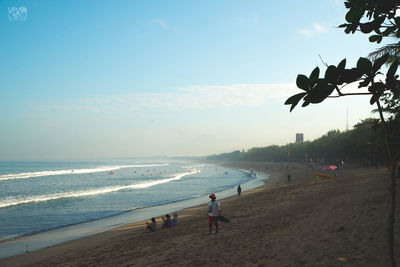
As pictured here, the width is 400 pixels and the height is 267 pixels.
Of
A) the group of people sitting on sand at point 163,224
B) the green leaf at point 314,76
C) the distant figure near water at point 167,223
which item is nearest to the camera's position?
the green leaf at point 314,76

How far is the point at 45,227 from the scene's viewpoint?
19.7m

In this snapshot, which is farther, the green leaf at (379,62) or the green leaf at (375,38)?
the green leaf at (375,38)

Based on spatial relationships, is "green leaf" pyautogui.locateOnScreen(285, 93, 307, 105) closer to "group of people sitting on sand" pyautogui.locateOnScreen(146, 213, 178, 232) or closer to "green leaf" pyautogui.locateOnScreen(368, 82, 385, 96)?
"green leaf" pyautogui.locateOnScreen(368, 82, 385, 96)

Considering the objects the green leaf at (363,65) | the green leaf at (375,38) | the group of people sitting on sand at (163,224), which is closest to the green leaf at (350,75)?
the green leaf at (363,65)

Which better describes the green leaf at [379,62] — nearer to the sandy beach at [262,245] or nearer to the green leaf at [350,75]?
the green leaf at [350,75]

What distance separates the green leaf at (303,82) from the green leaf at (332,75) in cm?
16

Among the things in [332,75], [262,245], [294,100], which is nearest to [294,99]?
[294,100]

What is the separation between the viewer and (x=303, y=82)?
2.01 m

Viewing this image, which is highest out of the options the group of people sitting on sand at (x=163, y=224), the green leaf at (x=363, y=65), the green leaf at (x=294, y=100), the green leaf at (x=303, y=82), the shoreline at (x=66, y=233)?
the green leaf at (x=363, y=65)

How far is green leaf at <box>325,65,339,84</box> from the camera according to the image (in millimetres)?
2036

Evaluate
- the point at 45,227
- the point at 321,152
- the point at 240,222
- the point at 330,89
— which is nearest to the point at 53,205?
the point at 45,227

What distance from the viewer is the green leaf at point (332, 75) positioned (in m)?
2.04

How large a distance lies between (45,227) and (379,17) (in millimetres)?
22345

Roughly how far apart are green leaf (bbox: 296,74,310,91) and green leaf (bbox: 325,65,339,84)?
0.16 meters
